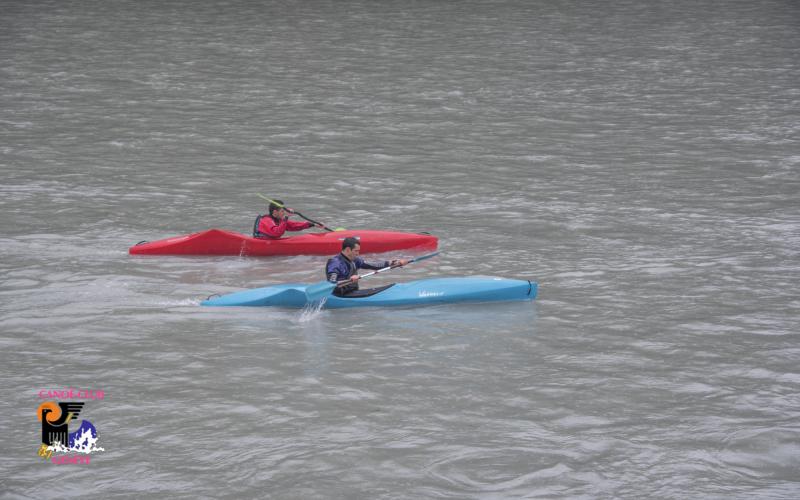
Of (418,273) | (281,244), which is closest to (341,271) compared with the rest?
(418,273)

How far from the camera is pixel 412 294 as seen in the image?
13.3 m

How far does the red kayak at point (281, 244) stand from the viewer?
15.3 metres

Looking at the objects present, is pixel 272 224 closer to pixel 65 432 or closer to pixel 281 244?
pixel 281 244

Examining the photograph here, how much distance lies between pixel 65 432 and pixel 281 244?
6.13 meters

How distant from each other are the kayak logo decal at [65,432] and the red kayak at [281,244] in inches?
190

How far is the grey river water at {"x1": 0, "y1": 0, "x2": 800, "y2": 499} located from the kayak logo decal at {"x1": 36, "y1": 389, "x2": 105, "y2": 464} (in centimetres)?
11

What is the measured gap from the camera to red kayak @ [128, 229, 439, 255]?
15277 mm

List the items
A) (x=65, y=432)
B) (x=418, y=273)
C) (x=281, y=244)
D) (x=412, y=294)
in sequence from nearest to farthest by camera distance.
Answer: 1. (x=65, y=432)
2. (x=412, y=294)
3. (x=418, y=273)
4. (x=281, y=244)

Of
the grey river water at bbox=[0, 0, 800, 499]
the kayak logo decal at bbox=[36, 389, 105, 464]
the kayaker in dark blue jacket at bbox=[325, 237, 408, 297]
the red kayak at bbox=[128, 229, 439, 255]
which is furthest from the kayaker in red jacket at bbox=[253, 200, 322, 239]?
the kayak logo decal at bbox=[36, 389, 105, 464]

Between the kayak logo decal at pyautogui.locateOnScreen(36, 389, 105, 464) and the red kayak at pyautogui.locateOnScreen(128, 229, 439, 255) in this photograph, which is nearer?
the kayak logo decal at pyautogui.locateOnScreen(36, 389, 105, 464)

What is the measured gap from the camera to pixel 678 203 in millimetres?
18156

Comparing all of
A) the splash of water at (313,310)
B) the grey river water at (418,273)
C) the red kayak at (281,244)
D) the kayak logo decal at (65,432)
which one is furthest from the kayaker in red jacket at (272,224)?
the kayak logo decal at (65,432)

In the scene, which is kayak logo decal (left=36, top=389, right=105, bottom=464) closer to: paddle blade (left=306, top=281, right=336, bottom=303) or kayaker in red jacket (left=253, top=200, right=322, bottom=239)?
paddle blade (left=306, top=281, right=336, bottom=303)

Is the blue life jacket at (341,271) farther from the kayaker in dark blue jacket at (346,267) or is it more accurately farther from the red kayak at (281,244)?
the red kayak at (281,244)
